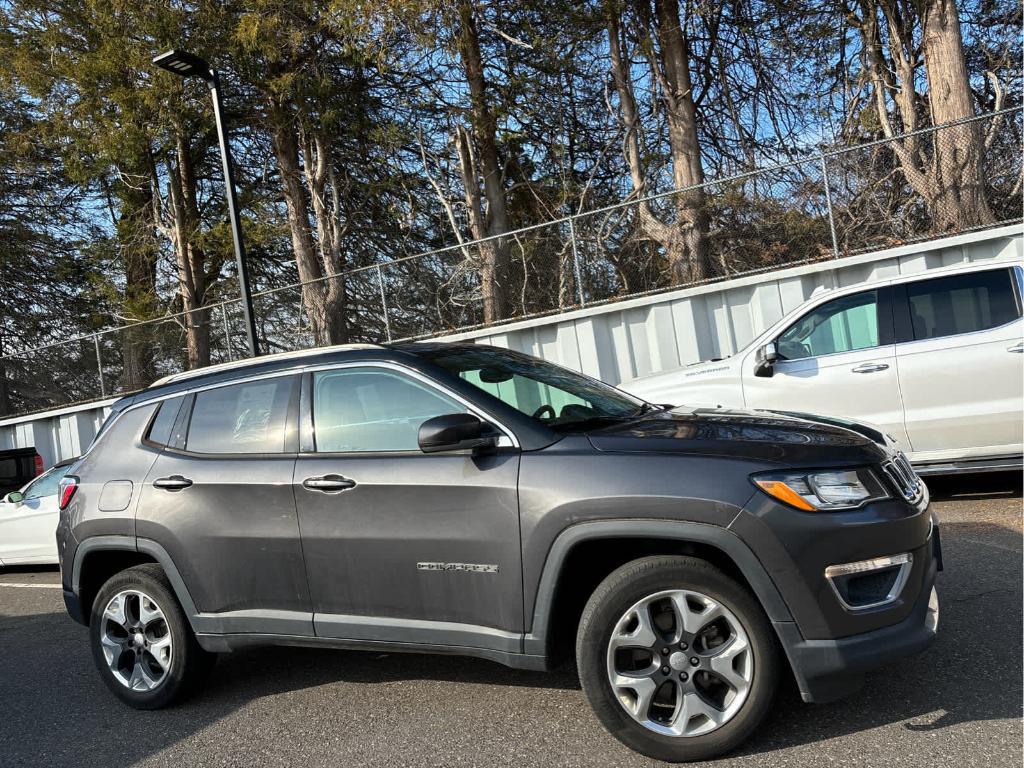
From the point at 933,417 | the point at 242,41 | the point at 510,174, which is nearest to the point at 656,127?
the point at 510,174

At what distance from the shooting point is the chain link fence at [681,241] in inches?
442

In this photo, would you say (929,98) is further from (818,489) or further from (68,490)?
(68,490)

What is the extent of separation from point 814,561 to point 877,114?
50.8 feet

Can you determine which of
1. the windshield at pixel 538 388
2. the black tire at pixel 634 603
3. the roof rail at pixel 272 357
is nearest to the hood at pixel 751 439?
the windshield at pixel 538 388

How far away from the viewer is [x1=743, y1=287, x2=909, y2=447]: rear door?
725 cm

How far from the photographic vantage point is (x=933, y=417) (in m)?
7.07

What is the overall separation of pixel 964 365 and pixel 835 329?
3.45 feet

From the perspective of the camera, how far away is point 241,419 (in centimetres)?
459

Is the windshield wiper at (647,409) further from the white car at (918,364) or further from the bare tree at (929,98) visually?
the bare tree at (929,98)

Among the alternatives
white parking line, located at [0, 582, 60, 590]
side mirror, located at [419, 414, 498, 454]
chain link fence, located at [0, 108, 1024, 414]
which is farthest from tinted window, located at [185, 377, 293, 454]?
chain link fence, located at [0, 108, 1024, 414]

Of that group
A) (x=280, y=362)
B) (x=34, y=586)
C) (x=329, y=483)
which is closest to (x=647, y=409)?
(x=329, y=483)

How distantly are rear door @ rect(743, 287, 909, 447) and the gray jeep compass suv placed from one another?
325 centimetres

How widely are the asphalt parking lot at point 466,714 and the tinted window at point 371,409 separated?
1.30 meters

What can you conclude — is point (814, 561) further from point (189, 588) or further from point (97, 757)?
point (97, 757)
